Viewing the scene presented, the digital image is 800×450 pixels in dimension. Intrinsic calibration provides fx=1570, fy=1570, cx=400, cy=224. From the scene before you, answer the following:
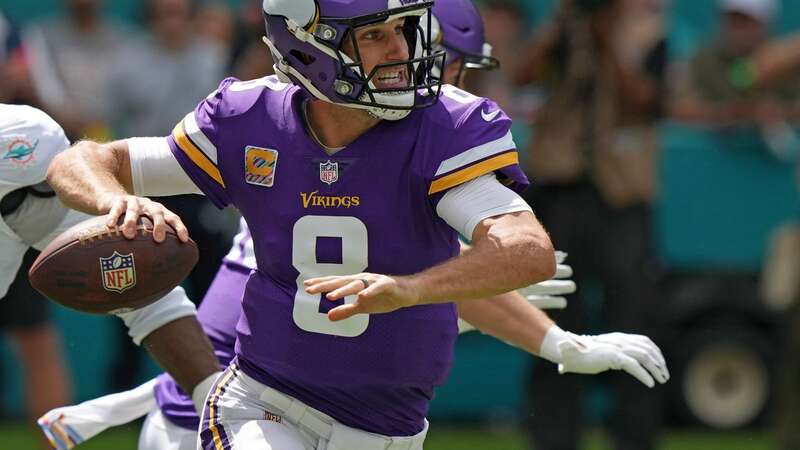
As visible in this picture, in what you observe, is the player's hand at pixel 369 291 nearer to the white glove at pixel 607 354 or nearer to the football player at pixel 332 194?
the football player at pixel 332 194

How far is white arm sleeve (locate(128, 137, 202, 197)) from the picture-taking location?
3.86 meters

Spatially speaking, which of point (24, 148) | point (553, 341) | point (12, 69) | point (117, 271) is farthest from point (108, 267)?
point (12, 69)

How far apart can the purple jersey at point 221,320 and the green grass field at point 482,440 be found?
3.23m

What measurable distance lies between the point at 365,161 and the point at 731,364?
192 inches

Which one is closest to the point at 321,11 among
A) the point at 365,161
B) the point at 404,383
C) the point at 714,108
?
the point at 365,161

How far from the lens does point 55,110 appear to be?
743 cm

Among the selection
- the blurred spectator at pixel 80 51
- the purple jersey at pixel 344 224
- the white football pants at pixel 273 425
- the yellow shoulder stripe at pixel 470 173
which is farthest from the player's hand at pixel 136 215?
the blurred spectator at pixel 80 51

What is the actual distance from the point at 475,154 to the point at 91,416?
56.9 inches

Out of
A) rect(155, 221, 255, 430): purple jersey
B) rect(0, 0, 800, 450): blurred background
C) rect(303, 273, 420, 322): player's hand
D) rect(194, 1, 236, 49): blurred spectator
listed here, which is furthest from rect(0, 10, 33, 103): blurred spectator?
rect(303, 273, 420, 322): player's hand

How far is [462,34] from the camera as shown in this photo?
495 centimetres

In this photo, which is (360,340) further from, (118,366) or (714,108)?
(714,108)

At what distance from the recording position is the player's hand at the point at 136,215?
3.47 metres

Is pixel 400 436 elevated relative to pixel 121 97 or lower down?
elevated

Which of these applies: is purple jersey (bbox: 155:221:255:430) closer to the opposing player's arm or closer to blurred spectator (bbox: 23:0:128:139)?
the opposing player's arm
